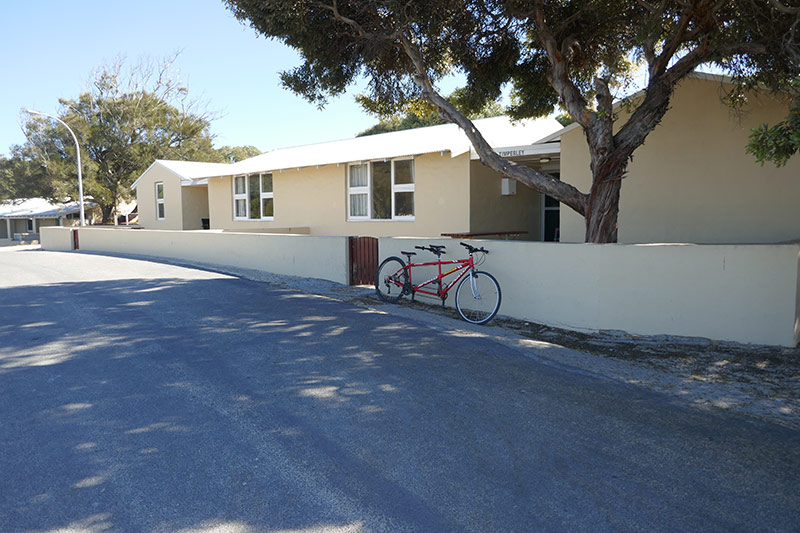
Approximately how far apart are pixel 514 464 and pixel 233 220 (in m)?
20.3

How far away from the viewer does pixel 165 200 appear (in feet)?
89.5

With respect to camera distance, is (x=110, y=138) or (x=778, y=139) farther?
Answer: (x=110, y=138)

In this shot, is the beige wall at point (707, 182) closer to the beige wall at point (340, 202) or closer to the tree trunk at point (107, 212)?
the beige wall at point (340, 202)

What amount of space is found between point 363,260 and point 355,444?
7869 mm

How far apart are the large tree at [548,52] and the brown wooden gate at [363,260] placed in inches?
114

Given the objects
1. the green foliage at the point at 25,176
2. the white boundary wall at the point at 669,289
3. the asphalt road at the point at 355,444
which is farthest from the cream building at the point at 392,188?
the green foliage at the point at 25,176

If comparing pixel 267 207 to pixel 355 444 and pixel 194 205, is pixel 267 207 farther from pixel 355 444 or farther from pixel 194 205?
pixel 355 444

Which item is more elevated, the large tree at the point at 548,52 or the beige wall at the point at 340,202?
the large tree at the point at 548,52

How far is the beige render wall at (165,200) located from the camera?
26375 millimetres

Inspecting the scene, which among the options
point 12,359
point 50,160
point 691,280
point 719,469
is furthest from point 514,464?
point 50,160

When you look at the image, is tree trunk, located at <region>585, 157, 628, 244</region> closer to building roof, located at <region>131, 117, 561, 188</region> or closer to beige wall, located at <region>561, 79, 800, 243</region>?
beige wall, located at <region>561, 79, 800, 243</region>

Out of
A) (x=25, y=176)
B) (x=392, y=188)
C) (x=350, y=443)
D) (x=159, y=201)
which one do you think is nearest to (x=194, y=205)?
(x=159, y=201)

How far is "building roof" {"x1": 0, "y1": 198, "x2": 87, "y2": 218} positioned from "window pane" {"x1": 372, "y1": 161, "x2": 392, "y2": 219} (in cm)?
4200

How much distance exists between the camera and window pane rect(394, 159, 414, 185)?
15883mm
